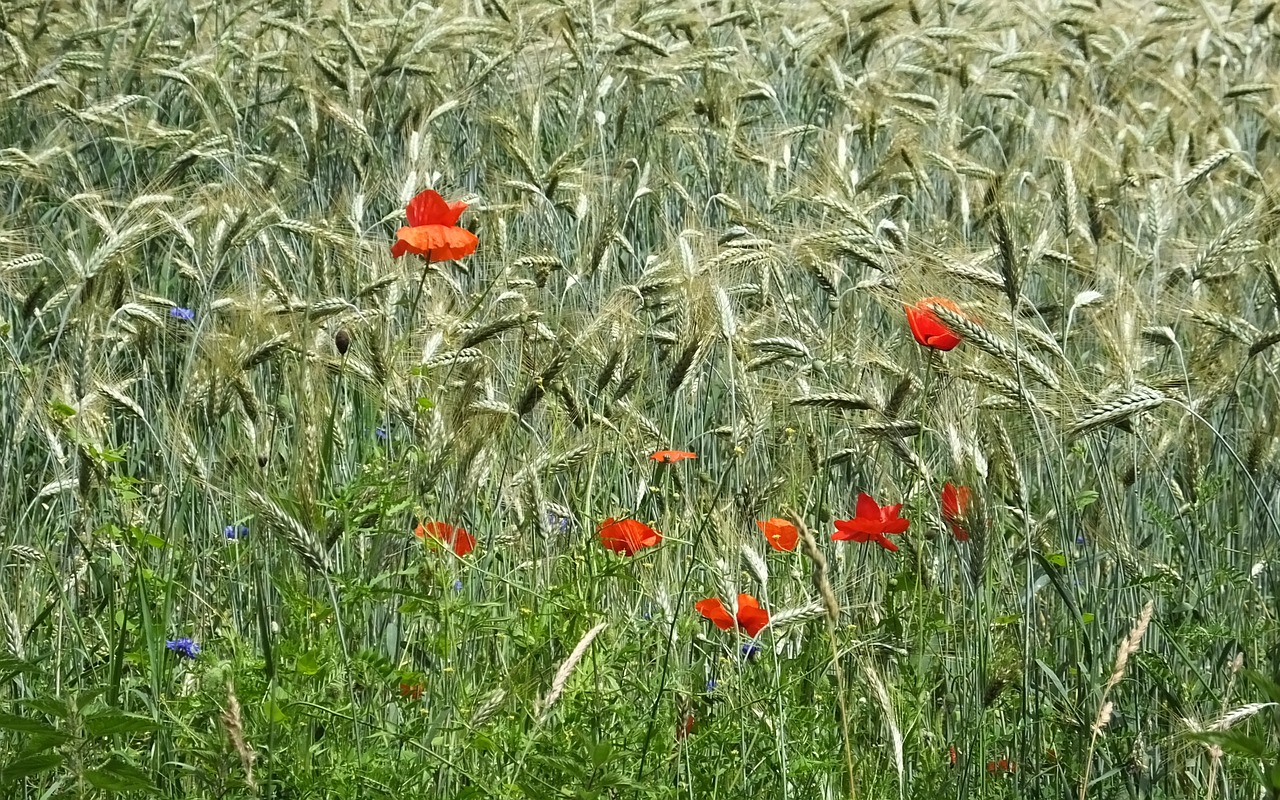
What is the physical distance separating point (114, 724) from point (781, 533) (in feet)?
3.41

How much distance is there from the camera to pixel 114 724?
149cm

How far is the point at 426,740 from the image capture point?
6.08ft

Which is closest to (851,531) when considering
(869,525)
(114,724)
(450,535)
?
(869,525)

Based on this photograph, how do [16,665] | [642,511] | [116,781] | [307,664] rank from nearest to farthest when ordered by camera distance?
1. [116,781]
2. [16,665]
3. [307,664]
4. [642,511]

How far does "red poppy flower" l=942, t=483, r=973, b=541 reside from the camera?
1.95 metres

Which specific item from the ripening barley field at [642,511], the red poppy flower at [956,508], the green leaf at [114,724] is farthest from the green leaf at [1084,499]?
the green leaf at [114,724]

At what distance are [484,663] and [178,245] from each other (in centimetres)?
Result: 235

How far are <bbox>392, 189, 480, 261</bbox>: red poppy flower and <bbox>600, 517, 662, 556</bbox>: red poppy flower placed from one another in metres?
0.57

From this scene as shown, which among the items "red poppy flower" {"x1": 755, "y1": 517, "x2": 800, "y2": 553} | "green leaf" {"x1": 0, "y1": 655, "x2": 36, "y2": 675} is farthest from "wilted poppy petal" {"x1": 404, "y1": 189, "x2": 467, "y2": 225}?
"green leaf" {"x1": 0, "y1": 655, "x2": 36, "y2": 675}

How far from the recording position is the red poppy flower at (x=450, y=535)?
2.07 meters

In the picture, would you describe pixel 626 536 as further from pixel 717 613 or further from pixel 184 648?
pixel 184 648

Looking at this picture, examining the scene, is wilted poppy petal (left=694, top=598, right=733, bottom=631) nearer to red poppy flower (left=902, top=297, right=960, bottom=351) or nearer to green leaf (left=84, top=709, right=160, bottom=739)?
red poppy flower (left=902, top=297, right=960, bottom=351)

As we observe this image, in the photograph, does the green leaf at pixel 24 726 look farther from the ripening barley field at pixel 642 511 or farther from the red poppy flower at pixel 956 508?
the red poppy flower at pixel 956 508

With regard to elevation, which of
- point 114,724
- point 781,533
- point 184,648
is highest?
point 114,724
